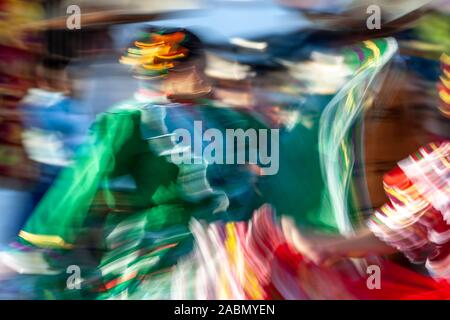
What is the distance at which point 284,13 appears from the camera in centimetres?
260

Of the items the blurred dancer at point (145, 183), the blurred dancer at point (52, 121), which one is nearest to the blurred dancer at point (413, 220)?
the blurred dancer at point (145, 183)

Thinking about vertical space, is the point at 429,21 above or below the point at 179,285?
above

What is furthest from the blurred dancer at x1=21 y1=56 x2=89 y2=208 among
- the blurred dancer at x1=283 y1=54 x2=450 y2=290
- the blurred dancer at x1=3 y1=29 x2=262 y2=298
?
the blurred dancer at x1=283 y1=54 x2=450 y2=290

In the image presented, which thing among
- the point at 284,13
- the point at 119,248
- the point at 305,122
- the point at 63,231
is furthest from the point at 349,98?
the point at 63,231

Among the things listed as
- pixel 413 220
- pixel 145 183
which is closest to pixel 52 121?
pixel 145 183

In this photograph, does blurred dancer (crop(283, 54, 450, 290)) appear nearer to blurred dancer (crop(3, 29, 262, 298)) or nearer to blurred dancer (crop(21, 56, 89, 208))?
blurred dancer (crop(3, 29, 262, 298))

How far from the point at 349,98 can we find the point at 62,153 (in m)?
1.27

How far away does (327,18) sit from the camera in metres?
→ 2.60

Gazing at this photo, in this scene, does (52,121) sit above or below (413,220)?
above

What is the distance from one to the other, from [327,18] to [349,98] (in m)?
0.35

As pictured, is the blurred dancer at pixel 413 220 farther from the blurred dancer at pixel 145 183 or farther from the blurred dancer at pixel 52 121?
the blurred dancer at pixel 52 121

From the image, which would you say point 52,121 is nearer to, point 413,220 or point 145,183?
point 145,183
